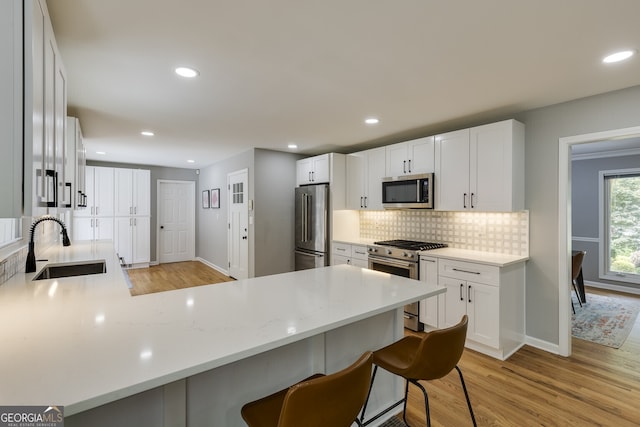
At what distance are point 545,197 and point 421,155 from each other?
1.34 metres

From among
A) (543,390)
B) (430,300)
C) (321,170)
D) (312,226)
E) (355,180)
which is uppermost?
(321,170)

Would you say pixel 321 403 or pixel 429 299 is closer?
pixel 321 403

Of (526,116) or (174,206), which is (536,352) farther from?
(174,206)

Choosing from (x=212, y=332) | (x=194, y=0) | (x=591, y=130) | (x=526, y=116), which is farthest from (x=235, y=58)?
(x=591, y=130)

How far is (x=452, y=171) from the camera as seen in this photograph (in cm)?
343

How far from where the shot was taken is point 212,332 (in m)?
1.18

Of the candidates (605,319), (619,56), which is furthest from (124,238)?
(605,319)

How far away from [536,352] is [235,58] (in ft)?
12.3

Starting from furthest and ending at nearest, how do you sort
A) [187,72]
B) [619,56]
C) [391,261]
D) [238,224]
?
[238,224], [391,261], [187,72], [619,56]

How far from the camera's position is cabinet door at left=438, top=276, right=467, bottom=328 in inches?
121

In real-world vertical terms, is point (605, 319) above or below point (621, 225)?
below

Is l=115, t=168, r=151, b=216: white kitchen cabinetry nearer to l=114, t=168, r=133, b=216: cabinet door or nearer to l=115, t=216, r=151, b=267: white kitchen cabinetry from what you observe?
l=114, t=168, r=133, b=216: cabinet door

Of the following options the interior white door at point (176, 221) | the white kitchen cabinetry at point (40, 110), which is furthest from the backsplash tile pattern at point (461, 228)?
the interior white door at point (176, 221)

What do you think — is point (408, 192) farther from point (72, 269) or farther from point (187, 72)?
point (72, 269)
